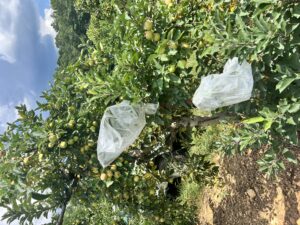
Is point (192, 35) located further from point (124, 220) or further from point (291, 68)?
point (124, 220)

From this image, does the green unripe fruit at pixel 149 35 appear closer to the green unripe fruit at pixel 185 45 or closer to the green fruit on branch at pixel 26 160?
the green unripe fruit at pixel 185 45

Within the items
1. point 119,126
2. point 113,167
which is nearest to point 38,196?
point 113,167

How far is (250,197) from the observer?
17.4 ft

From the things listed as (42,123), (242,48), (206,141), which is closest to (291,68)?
(242,48)

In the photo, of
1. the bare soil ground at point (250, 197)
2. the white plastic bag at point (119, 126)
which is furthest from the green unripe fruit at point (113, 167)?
the bare soil ground at point (250, 197)

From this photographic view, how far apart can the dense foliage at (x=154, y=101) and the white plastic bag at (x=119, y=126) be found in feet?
0.30

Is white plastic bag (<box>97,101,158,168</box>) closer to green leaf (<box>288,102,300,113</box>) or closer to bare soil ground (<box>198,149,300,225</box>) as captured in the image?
green leaf (<box>288,102,300,113</box>)

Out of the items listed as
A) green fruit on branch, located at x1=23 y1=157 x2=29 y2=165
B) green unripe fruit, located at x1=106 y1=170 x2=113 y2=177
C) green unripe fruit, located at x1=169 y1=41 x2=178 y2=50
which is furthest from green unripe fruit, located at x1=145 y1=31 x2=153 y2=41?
green fruit on branch, located at x1=23 y1=157 x2=29 y2=165

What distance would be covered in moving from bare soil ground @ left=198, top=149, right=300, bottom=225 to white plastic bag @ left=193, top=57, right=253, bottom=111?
71.0 inches

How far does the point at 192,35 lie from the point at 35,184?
1.85 metres

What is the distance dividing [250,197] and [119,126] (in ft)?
9.92

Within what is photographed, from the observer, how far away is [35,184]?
133 inches

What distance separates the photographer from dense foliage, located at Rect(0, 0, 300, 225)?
239cm

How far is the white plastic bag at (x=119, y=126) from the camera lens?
2.88 m
